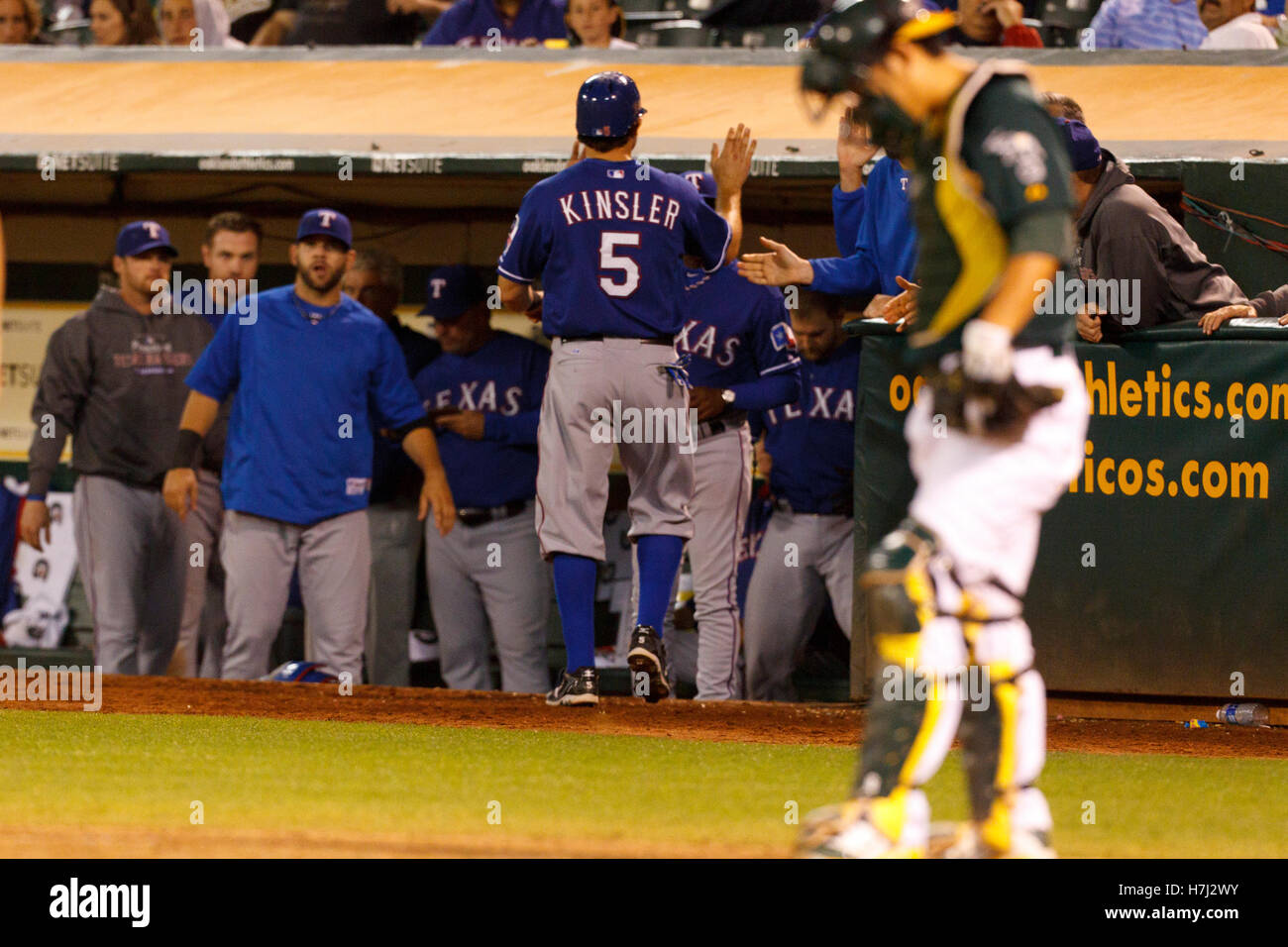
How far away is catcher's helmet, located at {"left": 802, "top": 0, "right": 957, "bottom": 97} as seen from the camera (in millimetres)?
3865

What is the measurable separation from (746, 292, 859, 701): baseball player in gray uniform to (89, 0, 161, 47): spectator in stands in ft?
15.7

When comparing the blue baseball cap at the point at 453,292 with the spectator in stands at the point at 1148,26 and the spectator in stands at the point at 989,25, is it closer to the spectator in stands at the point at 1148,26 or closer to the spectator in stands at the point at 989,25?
the spectator in stands at the point at 989,25

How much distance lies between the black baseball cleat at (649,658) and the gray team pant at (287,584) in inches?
74.6

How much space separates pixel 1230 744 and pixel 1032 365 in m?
3.01

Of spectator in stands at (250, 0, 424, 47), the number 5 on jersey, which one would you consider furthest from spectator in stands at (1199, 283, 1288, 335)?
spectator in stands at (250, 0, 424, 47)

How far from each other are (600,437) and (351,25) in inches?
202

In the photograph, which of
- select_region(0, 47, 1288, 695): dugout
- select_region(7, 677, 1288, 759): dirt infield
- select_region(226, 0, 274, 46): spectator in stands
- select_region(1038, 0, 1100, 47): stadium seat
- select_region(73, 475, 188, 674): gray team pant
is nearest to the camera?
select_region(7, 677, 1288, 759): dirt infield

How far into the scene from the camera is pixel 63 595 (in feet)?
32.4

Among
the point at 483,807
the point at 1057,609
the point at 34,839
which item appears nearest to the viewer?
the point at 34,839

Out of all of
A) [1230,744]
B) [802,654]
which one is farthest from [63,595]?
[1230,744]

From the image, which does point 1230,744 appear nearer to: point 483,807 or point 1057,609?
point 1057,609

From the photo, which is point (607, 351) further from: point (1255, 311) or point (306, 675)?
point (1255, 311)

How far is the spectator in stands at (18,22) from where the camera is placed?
35.4 feet

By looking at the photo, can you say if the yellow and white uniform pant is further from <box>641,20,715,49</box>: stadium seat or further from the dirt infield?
<box>641,20,715,49</box>: stadium seat
